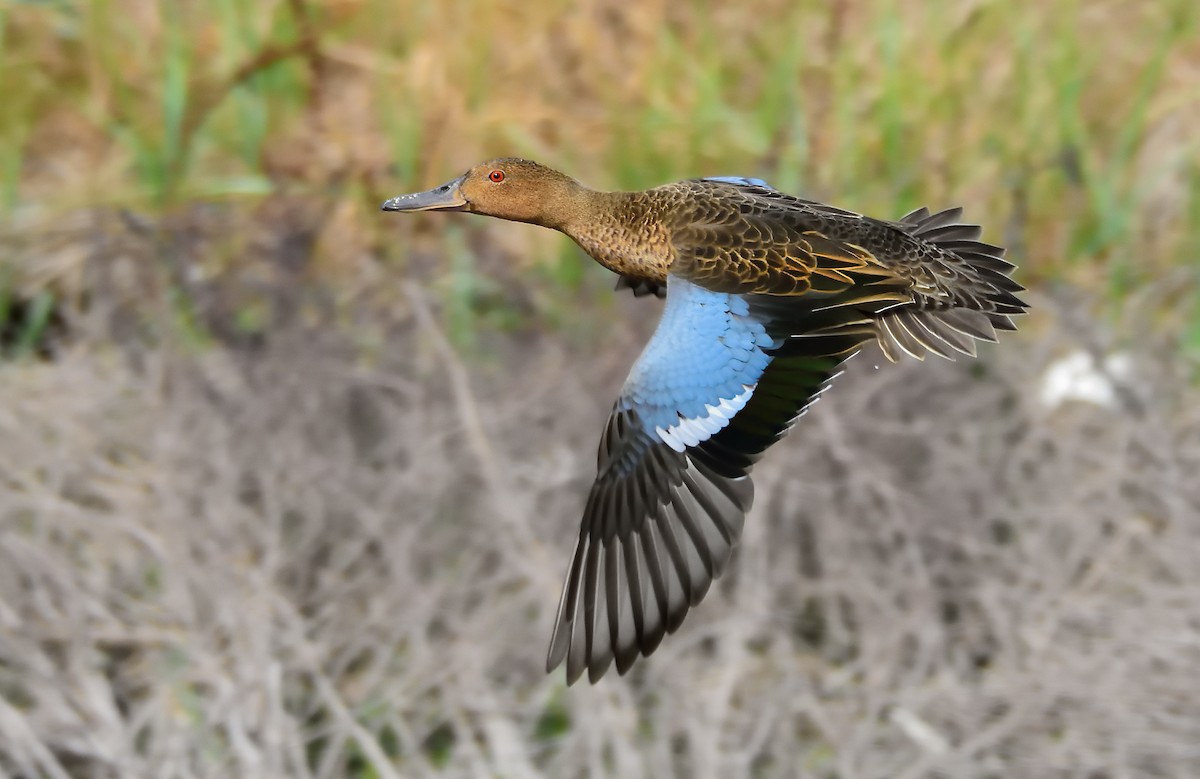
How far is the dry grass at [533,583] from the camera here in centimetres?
502

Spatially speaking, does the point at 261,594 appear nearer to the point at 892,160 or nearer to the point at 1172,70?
the point at 892,160

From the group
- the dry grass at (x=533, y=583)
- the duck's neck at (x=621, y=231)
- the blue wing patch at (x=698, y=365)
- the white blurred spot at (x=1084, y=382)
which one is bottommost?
the dry grass at (x=533, y=583)

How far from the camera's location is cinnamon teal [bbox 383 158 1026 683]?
3725mm

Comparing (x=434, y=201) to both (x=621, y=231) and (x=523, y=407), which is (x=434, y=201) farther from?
(x=523, y=407)

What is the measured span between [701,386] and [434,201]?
811mm

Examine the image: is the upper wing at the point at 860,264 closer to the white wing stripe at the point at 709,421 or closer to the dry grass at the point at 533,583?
the white wing stripe at the point at 709,421

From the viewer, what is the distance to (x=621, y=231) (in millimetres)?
3996

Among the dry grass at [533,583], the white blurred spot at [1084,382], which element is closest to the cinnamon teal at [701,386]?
the dry grass at [533,583]

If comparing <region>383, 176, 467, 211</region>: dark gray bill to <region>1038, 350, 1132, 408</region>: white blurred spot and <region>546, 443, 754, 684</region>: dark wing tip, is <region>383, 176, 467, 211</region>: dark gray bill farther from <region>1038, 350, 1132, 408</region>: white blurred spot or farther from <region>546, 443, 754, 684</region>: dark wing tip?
<region>1038, 350, 1132, 408</region>: white blurred spot

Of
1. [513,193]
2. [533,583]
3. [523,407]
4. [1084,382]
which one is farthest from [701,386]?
[1084,382]

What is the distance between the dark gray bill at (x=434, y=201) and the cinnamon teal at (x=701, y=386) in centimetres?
43

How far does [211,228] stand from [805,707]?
2929 mm

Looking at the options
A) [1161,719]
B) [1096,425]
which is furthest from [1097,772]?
[1096,425]

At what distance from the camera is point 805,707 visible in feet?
16.6
